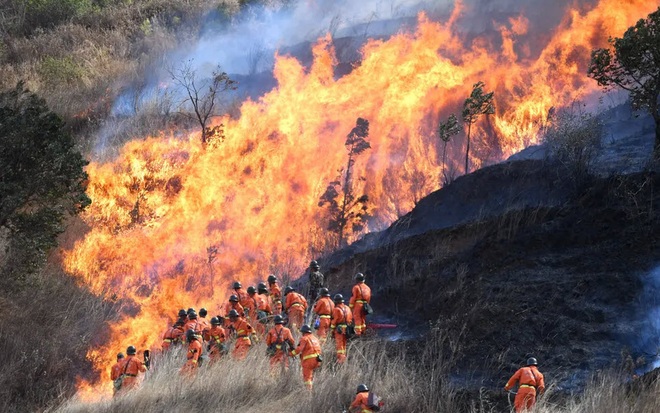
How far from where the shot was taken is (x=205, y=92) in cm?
3491

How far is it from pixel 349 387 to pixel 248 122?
22.5 meters

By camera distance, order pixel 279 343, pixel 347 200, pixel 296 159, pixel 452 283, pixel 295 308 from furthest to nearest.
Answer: pixel 296 159, pixel 347 200, pixel 452 283, pixel 295 308, pixel 279 343

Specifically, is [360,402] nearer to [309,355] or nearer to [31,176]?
[309,355]

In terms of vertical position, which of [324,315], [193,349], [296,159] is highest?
[296,159]

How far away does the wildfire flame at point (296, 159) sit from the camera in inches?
857

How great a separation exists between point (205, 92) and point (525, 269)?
78.6 feet

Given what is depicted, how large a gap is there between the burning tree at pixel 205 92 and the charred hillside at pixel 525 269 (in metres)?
11.3

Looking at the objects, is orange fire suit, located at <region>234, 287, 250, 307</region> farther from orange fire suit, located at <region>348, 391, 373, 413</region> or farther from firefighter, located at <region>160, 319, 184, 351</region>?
orange fire suit, located at <region>348, 391, 373, 413</region>

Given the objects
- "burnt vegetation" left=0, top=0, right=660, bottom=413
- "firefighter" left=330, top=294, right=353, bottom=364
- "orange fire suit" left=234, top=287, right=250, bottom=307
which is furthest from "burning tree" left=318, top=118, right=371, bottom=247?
"firefighter" left=330, top=294, right=353, bottom=364

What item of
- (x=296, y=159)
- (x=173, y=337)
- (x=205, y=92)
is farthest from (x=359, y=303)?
(x=205, y=92)

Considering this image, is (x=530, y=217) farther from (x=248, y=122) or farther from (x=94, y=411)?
(x=248, y=122)

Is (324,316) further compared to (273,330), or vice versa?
(324,316)

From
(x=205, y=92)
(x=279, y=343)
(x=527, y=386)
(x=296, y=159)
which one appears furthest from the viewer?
(x=205, y=92)

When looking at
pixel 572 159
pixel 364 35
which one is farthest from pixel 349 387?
pixel 364 35
